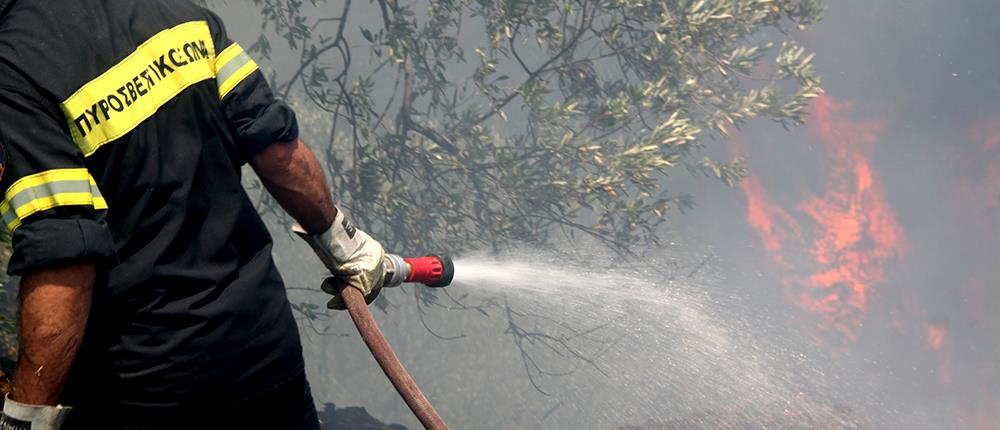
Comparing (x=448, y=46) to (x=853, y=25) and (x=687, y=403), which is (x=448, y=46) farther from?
(x=853, y=25)

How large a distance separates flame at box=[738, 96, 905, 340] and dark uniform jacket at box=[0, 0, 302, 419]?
18.0 m

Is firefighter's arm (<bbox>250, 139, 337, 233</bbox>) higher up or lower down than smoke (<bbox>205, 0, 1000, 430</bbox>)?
lower down

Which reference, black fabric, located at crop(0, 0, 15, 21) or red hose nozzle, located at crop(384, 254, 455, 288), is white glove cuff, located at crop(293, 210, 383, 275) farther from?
black fabric, located at crop(0, 0, 15, 21)

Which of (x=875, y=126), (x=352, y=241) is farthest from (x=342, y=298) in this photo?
(x=875, y=126)

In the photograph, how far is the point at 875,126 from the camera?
67.3 feet

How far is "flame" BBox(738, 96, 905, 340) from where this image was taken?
745 inches

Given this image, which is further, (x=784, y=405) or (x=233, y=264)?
(x=784, y=405)

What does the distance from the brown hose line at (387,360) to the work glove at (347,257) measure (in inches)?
2.3

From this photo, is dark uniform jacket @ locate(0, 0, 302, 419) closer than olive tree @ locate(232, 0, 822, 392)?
Yes

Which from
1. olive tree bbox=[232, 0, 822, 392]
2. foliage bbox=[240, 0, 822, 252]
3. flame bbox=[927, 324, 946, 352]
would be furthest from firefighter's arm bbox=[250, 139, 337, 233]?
flame bbox=[927, 324, 946, 352]

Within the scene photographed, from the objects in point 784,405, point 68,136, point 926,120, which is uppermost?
point 926,120

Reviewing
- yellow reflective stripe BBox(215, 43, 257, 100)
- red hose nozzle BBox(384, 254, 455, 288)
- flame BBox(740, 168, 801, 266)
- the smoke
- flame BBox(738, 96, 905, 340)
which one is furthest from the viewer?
flame BBox(738, 96, 905, 340)

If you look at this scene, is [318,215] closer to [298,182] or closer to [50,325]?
[298,182]

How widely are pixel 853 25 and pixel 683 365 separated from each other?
1129 centimetres
